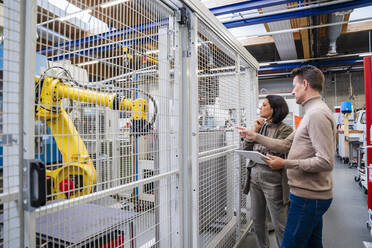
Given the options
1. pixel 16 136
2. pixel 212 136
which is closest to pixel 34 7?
Result: pixel 16 136

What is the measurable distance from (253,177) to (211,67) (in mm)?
1129

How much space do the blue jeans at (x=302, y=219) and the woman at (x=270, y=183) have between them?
509mm

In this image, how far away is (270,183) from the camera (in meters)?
2.11

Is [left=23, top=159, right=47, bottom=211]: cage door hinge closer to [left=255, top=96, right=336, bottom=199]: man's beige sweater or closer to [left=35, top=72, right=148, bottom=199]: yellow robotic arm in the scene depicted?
[left=35, top=72, right=148, bottom=199]: yellow robotic arm

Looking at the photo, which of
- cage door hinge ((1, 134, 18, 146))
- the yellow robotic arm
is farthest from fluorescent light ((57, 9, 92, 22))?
cage door hinge ((1, 134, 18, 146))

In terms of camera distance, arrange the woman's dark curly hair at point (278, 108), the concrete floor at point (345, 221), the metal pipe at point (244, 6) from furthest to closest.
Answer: the metal pipe at point (244, 6) < the concrete floor at point (345, 221) < the woman's dark curly hair at point (278, 108)

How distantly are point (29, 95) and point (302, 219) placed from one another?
5.36 feet

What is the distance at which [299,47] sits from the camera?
328 inches

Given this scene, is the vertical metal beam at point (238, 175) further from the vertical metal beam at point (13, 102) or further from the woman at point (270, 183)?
the vertical metal beam at point (13, 102)

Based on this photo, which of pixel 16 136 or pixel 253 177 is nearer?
pixel 16 136

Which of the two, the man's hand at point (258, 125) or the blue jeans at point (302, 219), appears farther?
the man's hand at point (258, 125)

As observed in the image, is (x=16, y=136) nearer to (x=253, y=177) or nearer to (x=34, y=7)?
(x=34, y=7)

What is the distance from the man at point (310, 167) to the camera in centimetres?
145

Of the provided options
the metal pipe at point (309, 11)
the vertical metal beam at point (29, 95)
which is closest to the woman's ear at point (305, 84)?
the vertical metal beam at point (29, 95)
